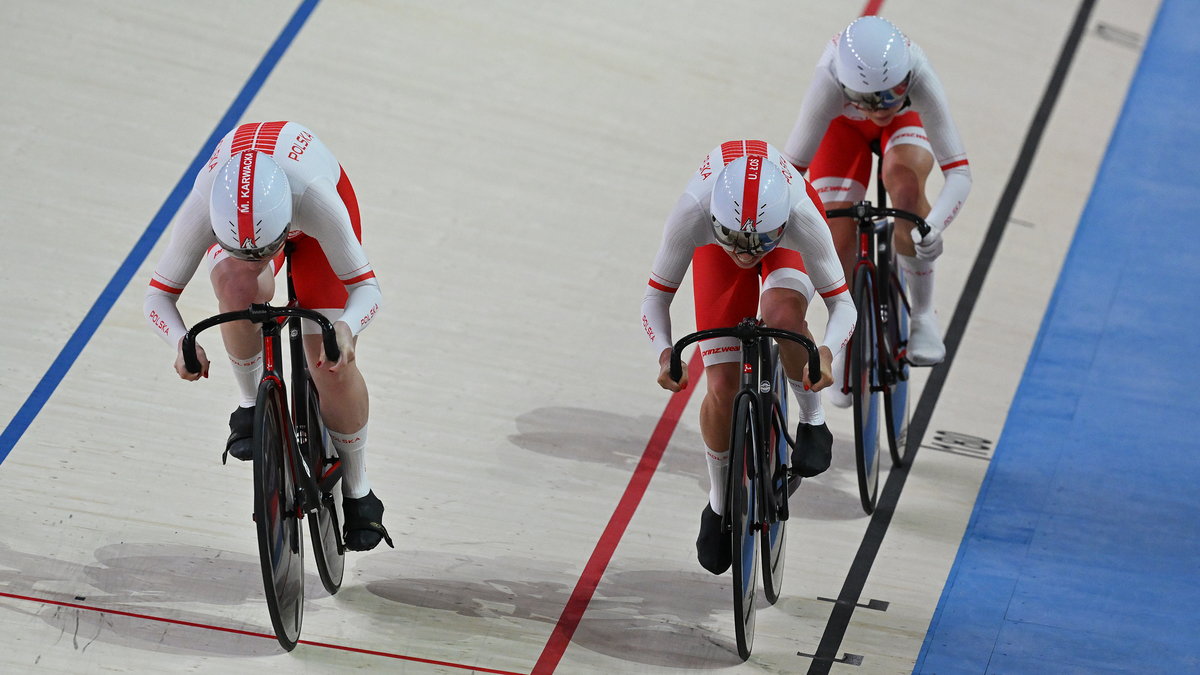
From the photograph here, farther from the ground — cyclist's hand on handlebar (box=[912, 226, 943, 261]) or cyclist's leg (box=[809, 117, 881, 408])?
cyclist's leg (box=[809, 117, 881, 408])

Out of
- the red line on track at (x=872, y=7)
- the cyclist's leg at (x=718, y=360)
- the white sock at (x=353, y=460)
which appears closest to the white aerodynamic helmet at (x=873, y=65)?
the cyclist's leg at (x=718, y=360)

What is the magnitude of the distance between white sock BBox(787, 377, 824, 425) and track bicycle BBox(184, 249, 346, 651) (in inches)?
46.0

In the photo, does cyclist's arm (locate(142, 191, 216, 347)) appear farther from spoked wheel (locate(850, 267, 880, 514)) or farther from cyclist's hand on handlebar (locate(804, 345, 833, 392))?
spoked wheel (locate(850, 267, 880, 514))

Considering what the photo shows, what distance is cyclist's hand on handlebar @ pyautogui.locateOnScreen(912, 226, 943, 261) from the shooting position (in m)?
4.32

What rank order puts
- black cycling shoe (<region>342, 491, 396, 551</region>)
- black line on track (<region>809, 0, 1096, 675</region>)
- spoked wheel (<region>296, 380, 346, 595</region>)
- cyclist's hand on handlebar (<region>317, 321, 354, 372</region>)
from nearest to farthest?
cyclist's hand on handlebar (<region>317, 321, 354, 372</region>) < spoked wheel (<region>296, 380, 346, 595</region>) < black cycling shoe (<region>342, 491, 396, 551</region>) < black line on track (<region>809, 0, 1096, 675</region>)

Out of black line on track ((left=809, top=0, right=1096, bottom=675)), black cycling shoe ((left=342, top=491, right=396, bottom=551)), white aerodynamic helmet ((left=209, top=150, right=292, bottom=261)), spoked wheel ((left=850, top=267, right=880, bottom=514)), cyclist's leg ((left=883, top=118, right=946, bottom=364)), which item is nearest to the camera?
white aerodynamic helmet ((left=209, top=150, right=292, bottom=261))

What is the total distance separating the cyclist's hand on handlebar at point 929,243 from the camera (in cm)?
432

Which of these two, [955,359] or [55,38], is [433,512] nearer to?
[955,359]

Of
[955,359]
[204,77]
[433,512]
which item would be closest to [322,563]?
[433,512]

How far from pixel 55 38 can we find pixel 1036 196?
3.95 m

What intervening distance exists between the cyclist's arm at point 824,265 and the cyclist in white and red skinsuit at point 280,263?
1008 millimetres

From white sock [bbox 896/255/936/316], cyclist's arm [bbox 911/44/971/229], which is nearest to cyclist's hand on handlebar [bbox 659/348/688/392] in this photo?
cyclist's arm [bbox 911/44/971/229]

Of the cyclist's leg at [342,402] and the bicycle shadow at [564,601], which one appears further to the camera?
the bicycle shadow at [564,601]

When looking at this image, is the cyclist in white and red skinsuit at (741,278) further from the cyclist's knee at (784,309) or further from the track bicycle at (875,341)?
the track bicycle at (875,341)
